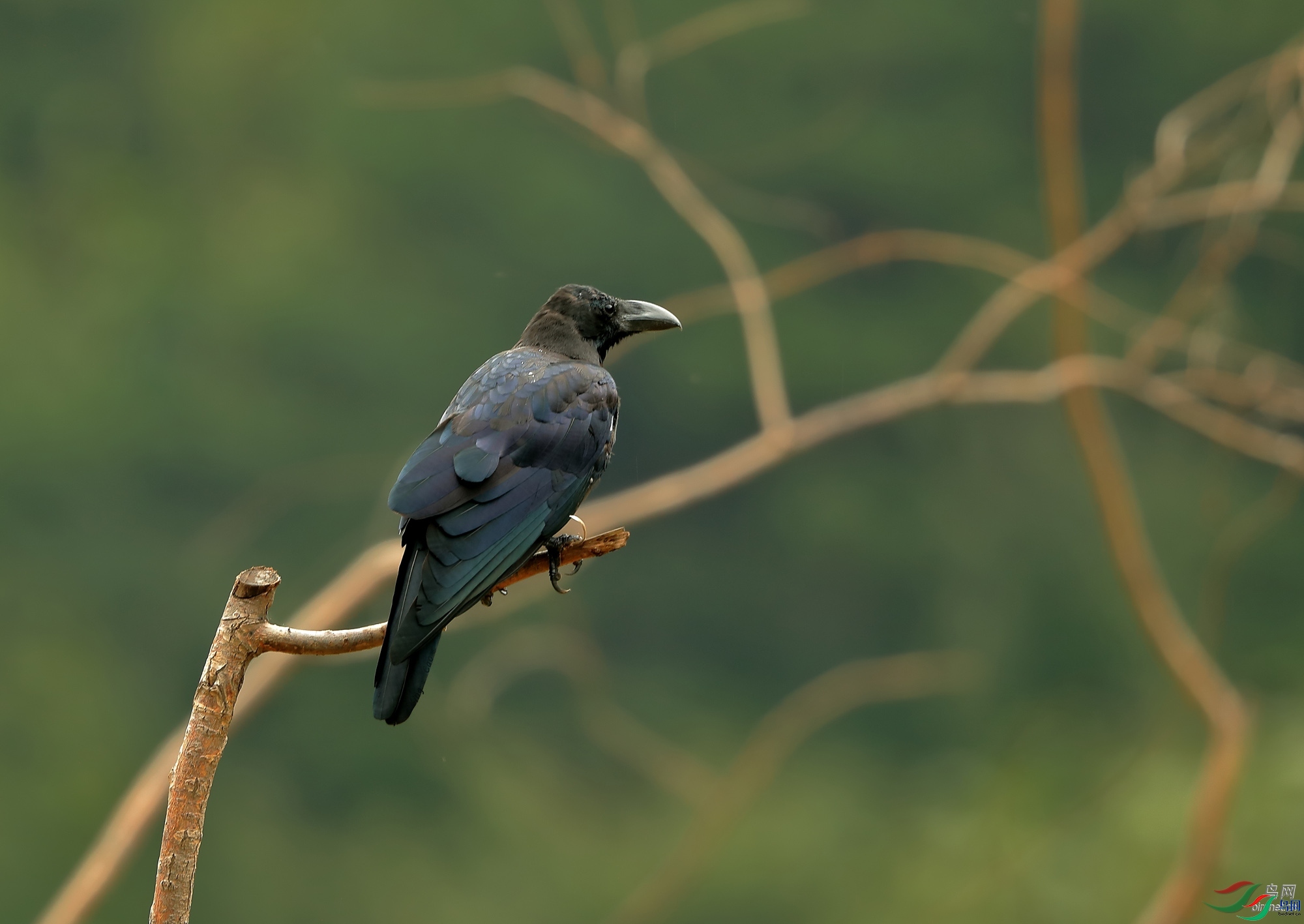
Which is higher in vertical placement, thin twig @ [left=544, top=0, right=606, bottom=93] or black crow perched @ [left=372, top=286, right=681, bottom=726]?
thin twig @ [left=544, top=0, right=606, bottom=93]

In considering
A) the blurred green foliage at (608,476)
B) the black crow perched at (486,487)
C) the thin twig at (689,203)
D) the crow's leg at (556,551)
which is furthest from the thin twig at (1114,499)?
the crow's leg at (556,551)

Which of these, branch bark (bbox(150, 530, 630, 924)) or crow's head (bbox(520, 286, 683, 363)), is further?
crow's head (bbox(520, 286, 683, 363))

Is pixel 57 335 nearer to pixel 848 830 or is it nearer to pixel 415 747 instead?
pixel 415 747

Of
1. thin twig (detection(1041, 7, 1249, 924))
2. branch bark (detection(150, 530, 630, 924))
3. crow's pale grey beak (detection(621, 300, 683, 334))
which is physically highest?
thin twig (detection(1041, 7, 1249, 924))

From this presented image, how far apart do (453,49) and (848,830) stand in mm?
3070

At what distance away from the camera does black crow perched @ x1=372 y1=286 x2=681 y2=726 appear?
147 centimetres

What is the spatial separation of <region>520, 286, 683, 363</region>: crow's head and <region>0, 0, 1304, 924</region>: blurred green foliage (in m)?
1.54

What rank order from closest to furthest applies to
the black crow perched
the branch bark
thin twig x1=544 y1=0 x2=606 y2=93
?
the branch bark < the black crow perched < thin twig x1=544 y1=0 x2=606 y2=93

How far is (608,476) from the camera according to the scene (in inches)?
157

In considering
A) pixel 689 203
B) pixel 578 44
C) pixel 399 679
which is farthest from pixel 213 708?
pixel 578 44

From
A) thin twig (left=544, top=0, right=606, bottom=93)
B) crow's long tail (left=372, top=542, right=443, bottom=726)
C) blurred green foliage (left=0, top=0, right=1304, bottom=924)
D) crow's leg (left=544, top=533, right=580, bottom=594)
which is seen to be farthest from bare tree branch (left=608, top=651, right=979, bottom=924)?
crow's long tail (left=372, top=542, right=443, bottom=726)

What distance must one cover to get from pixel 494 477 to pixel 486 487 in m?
0.03

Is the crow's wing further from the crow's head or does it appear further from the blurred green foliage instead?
the blurred green foliage

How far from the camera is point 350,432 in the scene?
385cm
